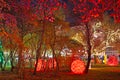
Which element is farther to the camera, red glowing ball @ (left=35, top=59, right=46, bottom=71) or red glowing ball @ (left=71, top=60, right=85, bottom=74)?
red glowing ball @ (left=35, top=59, right=46, bottom=71)

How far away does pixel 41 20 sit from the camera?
28.8 metres

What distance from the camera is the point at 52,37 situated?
2862 centimetres

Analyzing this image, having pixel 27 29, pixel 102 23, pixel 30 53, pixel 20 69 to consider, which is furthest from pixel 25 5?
pixel 102 23

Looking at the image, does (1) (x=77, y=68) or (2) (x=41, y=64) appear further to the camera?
(2) (x=41, y=64)

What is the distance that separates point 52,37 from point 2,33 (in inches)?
519

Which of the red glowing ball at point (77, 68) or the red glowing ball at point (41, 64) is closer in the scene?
the red glowing ball at point (77, 68)

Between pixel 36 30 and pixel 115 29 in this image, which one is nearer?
pixel 36 30

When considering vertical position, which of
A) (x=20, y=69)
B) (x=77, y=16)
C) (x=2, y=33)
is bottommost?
(x=20, y=69)

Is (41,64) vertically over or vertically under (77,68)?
over

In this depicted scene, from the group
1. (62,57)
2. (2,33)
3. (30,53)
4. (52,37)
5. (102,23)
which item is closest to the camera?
(2,33)

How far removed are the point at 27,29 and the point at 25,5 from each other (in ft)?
10.2

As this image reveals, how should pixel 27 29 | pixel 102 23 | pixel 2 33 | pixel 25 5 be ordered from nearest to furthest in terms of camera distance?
pixel 2 33, pixel 25 5, pixel 27 29, pixel 102 23

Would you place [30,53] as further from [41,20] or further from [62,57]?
[41,20]

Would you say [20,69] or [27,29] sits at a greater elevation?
[27,29]
